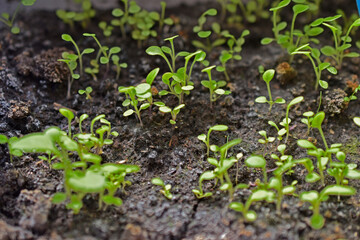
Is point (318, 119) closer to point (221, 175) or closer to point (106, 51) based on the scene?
point (221, 175)

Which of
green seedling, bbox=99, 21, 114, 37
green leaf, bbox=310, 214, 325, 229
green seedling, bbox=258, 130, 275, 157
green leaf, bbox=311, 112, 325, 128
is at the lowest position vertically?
Answer: green leaf, bbox=310, 214, 325, 229

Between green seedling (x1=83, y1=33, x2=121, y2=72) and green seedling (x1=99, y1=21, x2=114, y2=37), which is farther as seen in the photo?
green seedling (x1=99, y1=21, x2=114, y2=37)

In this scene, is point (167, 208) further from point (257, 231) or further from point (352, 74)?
point (352, 74)

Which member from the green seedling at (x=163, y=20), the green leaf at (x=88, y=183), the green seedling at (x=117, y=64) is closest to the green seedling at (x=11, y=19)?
the green seedling at (x=117, y=64)

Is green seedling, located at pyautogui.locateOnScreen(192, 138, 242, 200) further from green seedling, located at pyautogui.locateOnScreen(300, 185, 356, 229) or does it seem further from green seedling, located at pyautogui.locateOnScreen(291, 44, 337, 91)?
green seedling, located at pyautogui.locateOnScreen(291, 44, 337, 91)

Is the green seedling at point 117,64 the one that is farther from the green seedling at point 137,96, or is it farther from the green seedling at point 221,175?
the green seedling at point 221,175

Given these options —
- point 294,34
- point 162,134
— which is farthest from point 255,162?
point 294,34

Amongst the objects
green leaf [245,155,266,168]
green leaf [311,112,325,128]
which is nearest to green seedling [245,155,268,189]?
green leaf [245,155,266,168]

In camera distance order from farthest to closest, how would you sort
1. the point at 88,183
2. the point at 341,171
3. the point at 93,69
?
the point at 93,69, the point at 341,171, the point at 88,183

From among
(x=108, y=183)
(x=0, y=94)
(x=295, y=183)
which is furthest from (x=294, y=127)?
(x=0, y=94)
